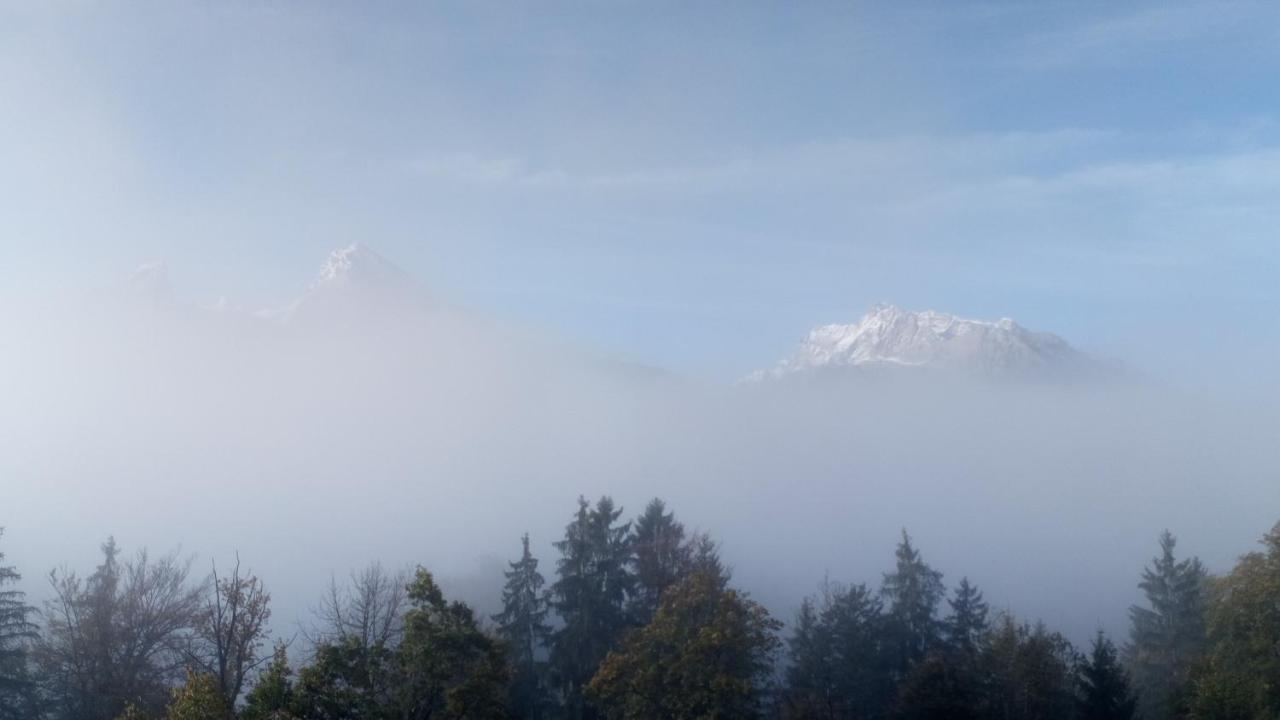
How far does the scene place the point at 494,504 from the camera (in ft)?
493

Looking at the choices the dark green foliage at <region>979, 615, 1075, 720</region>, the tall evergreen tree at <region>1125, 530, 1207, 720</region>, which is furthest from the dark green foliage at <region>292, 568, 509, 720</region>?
the tall evergreen tree at <region>1125, 530, 1207, 720</region>

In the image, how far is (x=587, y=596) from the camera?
42.7m

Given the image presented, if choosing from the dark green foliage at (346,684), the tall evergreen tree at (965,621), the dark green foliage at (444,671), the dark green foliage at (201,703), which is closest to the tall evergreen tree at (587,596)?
the dark green foliage at (444,671)

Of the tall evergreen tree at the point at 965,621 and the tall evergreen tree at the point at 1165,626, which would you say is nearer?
the tall evergreen tree at the point at 965,621

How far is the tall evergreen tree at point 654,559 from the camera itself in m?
43.2

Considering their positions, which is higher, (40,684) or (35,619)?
(35,619)

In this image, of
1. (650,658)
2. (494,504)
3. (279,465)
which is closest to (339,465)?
(279,465)

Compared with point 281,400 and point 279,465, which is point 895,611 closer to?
point 279,465

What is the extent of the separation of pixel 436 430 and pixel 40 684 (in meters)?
165

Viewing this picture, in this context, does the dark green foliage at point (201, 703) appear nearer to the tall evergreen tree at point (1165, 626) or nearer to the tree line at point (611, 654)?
the tree line at point (611, 654)

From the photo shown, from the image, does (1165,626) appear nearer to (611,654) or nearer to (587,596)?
(587,596)

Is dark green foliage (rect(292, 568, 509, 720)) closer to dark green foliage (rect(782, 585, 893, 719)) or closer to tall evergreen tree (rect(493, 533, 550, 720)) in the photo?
tall evergreen tree (rect(493, 533, 550, 720))

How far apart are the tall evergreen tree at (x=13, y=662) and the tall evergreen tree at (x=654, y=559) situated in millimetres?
24069

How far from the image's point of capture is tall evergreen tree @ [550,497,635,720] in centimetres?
4181
